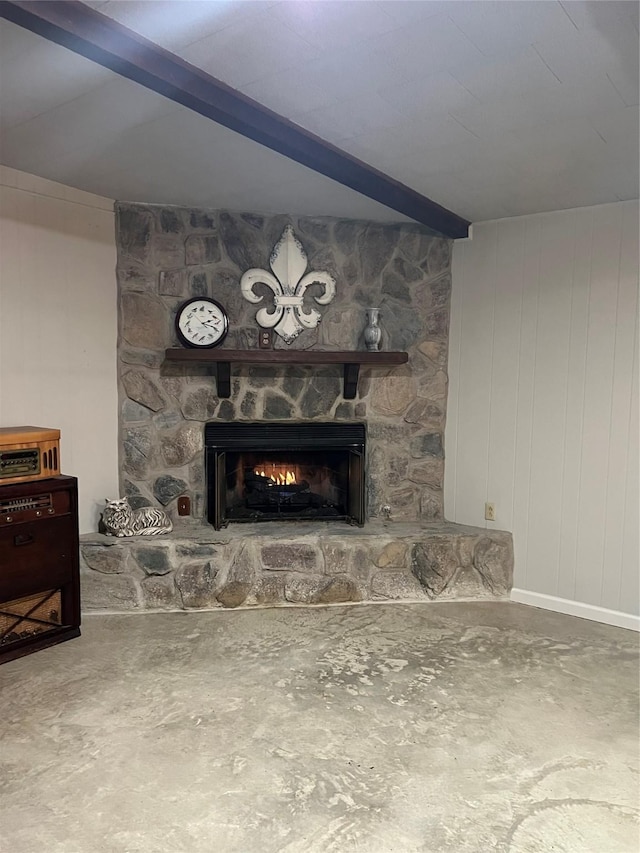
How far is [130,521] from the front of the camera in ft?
10.5

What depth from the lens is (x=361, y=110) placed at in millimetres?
2102

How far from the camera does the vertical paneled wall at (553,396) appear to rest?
10.0ft

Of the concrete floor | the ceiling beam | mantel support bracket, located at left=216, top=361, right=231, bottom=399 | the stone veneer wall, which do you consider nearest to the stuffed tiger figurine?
the stone veneer wall

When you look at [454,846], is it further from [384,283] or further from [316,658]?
[384,283]

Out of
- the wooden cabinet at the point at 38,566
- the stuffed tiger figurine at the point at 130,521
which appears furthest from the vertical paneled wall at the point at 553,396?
the wooden cabinet at the point at 38,566

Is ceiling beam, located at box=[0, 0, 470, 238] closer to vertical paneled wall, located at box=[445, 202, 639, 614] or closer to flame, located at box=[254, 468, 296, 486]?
vertical paneled wall, located at box=[445, 202, 639, 614]

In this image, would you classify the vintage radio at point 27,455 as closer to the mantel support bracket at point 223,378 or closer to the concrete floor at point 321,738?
the concrete floor at point 321,738

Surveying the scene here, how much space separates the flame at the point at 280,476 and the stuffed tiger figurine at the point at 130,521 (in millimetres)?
641

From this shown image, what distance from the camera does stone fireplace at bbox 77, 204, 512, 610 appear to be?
10.5ft

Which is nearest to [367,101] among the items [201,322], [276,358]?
[276,358]

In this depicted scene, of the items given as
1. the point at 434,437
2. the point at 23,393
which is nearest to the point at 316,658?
the point at 434,437

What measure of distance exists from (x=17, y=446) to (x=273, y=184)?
5.72 feet

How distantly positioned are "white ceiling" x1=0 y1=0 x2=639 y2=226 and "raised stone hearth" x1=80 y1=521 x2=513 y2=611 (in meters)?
1.84

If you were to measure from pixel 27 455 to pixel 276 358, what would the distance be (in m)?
1.34
